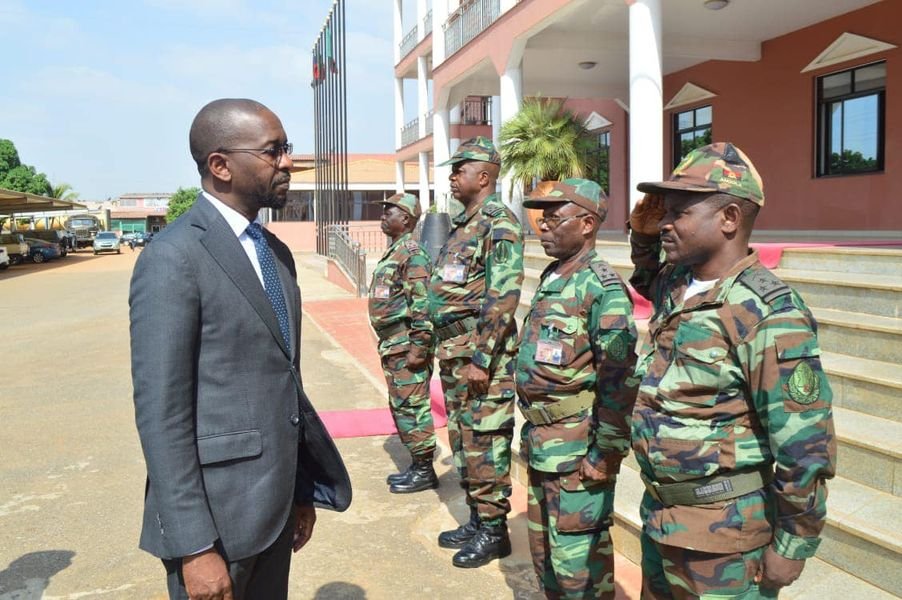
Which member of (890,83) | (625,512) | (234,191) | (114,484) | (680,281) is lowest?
(114,484)

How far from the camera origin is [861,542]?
9.14 ft

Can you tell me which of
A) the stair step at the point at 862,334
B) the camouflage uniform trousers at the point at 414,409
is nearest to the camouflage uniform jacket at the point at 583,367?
the camouflage uniform trousers at the point at 414,409

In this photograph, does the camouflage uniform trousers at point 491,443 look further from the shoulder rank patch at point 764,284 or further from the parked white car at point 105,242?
→ the parked white car at point 105,242

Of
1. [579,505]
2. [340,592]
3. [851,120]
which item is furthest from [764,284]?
[851,120]

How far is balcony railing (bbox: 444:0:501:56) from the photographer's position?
12.7 metres

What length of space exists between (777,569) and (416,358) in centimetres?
308

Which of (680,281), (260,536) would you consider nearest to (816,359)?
(680,281)

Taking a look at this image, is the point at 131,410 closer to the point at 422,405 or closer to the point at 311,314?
the point at 422,405

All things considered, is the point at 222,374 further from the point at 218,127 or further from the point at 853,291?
the point at 853,291

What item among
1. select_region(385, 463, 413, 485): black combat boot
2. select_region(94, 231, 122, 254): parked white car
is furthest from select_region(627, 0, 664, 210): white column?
select_region(94, 231, 122, 254): parked white car

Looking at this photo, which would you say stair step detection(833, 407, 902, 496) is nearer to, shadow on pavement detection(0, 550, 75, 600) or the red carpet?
the red carpet

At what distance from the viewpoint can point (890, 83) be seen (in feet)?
30.7

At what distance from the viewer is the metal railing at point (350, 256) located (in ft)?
50.5

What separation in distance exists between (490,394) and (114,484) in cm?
299
